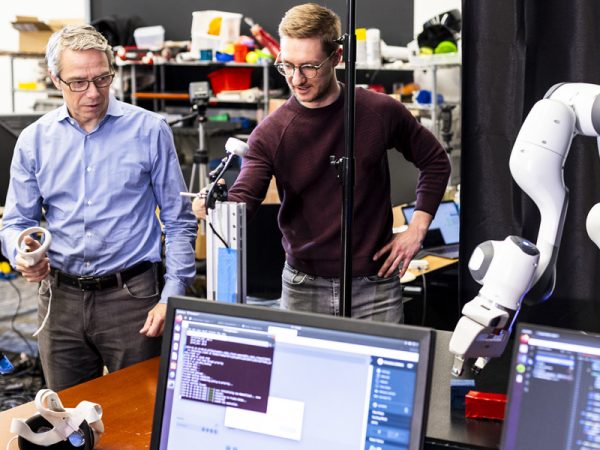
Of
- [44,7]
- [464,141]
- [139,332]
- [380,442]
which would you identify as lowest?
[139,332]

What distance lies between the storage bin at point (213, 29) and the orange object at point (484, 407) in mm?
5323

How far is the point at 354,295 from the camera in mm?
2322

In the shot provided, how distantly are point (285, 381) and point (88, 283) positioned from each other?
1.20 metres

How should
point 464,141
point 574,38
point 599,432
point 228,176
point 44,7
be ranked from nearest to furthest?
point 599,432 → point 574,38 → point 464,141 → point 228,176 → point 44,7

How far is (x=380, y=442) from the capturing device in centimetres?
110

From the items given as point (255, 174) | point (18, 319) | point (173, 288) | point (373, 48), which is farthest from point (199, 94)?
point (173, 288)

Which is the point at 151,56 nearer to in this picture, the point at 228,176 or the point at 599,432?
the point at 228,176

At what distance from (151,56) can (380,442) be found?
19.4ft

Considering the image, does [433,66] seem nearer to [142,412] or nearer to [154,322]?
[154,322]

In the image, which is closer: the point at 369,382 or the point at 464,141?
the point at 369,382

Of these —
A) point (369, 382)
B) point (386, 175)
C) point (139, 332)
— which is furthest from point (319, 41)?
point (369, 382)

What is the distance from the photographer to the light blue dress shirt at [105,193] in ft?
7.32

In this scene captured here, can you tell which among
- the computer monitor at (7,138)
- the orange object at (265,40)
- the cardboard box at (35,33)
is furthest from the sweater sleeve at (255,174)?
the cardboard box at (35,33)

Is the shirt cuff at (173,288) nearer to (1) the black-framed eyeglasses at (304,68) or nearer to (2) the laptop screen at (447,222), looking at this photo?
(1) the black-framed eyeglasses at (304,68)
